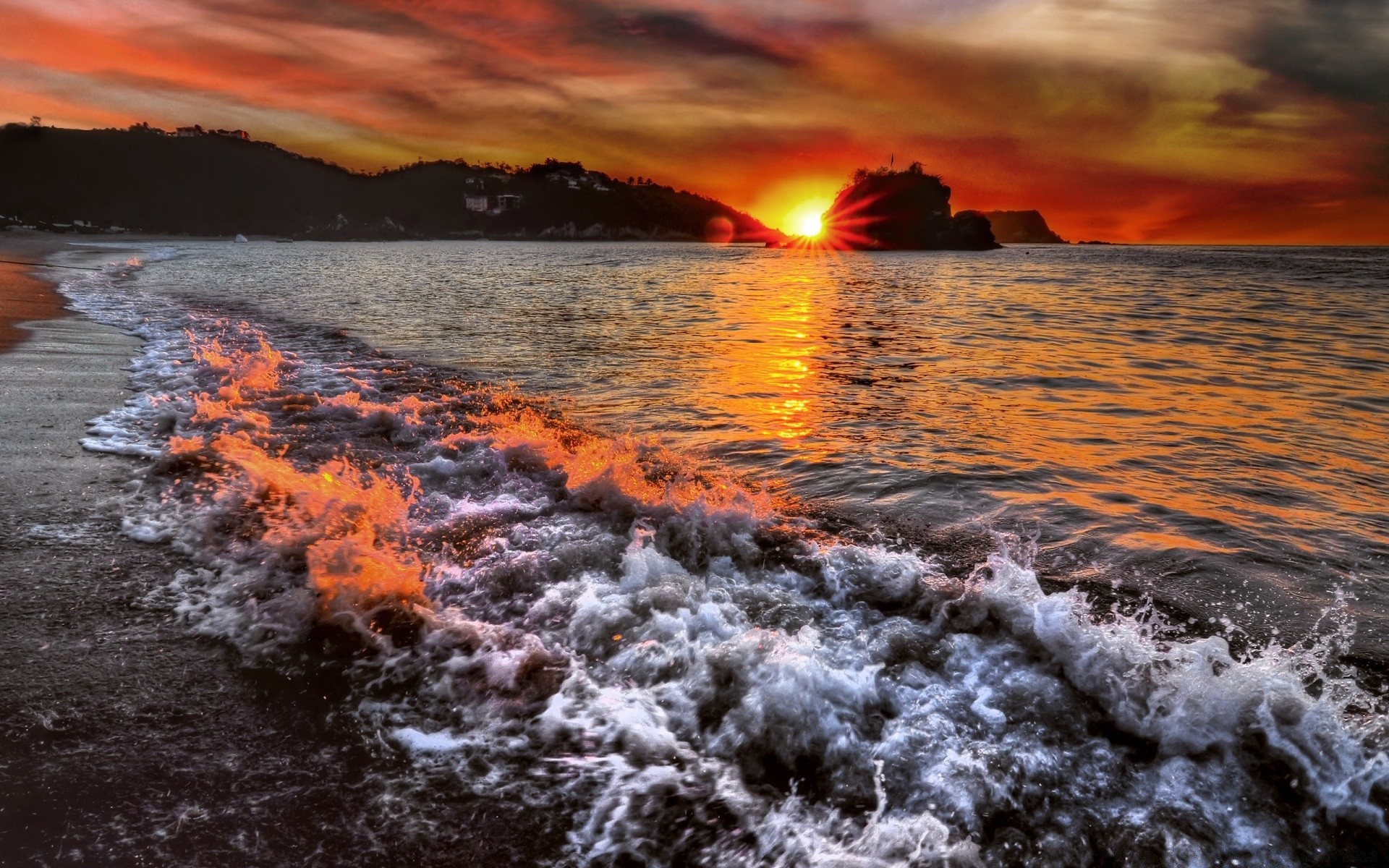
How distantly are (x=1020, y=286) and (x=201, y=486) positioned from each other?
53.0m

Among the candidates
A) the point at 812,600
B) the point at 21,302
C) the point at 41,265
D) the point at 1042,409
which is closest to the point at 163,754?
the point at 812,600

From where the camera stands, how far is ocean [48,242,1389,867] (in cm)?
340

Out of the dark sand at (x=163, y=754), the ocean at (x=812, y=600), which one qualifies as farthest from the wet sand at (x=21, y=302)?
the dark sand at (x=163, y=754)

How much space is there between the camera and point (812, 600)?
5348 mm

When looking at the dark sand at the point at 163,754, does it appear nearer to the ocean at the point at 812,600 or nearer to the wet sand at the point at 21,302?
the ocean at the point at 812,600

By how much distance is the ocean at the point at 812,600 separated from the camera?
134 inches

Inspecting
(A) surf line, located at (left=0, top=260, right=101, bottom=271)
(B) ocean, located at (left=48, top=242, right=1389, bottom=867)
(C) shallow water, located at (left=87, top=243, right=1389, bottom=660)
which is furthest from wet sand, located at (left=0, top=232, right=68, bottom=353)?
(B) ocean, located at (left=48, top=242, right=1389, bottom=867)

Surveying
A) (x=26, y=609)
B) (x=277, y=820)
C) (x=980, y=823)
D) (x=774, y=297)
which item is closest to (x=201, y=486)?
(x=26, y=609)

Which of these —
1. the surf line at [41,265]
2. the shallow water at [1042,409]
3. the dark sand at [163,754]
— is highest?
the surf line at [41,265]

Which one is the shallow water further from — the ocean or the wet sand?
the wet sand

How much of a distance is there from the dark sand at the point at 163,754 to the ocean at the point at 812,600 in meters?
0.14

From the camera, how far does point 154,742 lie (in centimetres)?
354

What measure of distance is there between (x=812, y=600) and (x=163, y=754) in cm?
392

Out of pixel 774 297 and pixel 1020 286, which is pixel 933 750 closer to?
pixel 774 297
